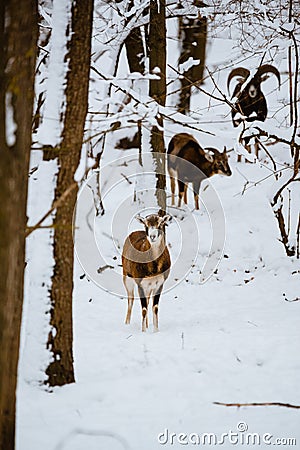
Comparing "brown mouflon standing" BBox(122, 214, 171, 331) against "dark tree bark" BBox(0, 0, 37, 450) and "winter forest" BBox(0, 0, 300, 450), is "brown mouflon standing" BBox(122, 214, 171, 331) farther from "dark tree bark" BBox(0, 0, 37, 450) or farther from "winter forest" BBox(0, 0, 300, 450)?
"dark tree bark" BBox(0, 0, 37, 450)

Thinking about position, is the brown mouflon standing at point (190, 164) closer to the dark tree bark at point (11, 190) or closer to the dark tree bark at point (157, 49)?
the dark tree bark at point (157, 49)

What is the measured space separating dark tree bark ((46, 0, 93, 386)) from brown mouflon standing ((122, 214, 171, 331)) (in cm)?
250

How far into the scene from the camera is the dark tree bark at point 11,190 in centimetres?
322

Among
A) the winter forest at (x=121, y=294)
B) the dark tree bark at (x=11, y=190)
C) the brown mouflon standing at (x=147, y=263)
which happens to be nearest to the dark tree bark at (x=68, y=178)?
the winter forest at (x=121, y=294)

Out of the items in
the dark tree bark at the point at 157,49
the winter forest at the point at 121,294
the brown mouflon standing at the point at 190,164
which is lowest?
the winter forest at the point at 121,294

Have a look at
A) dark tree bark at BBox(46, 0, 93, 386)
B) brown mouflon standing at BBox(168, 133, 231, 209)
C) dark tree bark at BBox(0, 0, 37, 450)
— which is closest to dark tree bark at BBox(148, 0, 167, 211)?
brown mouflon standing at BBox(168, 133, 231, 209)

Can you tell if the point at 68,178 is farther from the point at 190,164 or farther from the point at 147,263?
the point at 190,164

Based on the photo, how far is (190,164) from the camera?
1278cm

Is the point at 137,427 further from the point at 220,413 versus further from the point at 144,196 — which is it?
the point at 144,196

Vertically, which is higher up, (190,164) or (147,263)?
(190,164)

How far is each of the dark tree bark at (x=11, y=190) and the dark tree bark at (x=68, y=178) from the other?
1.38m

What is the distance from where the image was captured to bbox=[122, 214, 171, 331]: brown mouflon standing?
7.76m

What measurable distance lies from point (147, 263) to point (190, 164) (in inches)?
209

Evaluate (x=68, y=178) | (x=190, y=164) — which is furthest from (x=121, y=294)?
(x=68, y=178)
